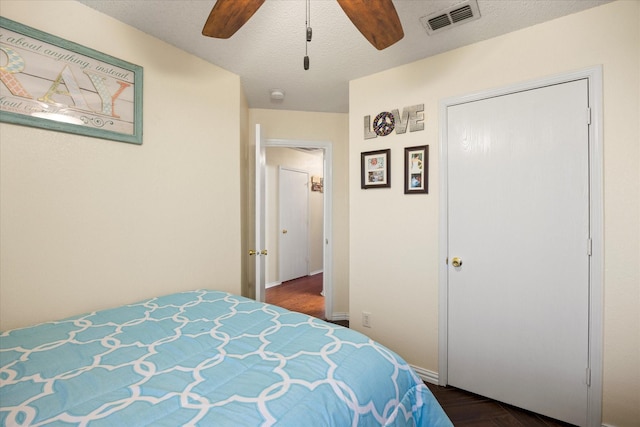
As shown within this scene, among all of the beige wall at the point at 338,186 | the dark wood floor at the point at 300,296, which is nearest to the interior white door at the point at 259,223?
the beige wall at the point at 338,186

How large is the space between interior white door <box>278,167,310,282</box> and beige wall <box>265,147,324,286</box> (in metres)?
0.08

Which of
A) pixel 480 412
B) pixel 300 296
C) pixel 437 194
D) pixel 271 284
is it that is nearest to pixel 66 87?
pixel 437 194

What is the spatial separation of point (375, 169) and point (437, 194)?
1.78ft

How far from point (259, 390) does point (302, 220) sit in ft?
15.3

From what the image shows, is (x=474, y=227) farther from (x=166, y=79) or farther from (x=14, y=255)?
(x=14, y=255)

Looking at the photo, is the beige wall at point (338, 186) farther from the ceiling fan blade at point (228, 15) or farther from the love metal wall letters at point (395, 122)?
the ceiling fan blade at point (228, 15)

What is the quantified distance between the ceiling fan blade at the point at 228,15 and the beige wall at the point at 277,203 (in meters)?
3.29

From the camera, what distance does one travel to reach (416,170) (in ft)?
7.32

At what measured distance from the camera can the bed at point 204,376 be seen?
0.78m

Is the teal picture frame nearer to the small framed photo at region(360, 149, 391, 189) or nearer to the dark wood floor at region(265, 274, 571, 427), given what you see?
the small framed photo at region(360, 149, 391, 189)

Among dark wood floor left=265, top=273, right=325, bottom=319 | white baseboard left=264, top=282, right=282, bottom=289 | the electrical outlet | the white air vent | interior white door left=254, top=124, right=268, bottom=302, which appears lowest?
dark wood floor left=265, top=273, right=325, bottom=319

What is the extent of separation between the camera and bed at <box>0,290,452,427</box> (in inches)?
30.8

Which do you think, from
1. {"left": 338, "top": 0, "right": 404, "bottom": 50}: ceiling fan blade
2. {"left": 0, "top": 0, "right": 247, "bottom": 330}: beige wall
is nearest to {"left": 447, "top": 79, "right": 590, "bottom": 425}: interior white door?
{"left": 338, "top": 0, "right": 404, "bottom": 50}: ceiling fan blade

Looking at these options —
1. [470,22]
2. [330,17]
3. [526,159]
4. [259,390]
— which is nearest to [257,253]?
[259,390]
